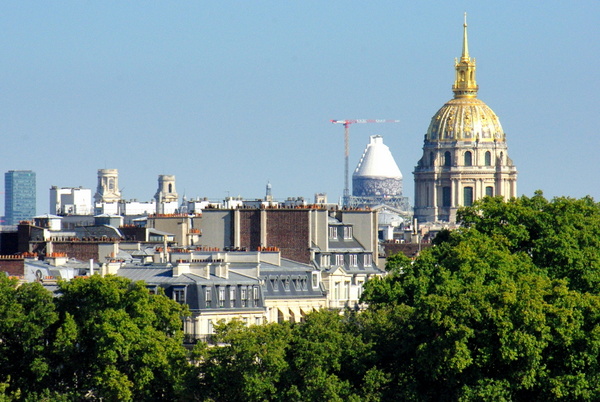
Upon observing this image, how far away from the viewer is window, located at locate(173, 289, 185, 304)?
320 ft

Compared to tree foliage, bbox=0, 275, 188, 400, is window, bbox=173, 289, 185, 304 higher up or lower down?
higher up

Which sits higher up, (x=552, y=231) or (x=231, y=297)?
(x=552, y=231)

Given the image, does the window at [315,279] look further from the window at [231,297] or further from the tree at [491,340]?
the tree at [491,340]

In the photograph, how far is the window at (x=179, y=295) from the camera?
320 ft

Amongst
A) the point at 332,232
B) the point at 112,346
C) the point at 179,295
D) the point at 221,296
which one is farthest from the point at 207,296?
the point at 332,232

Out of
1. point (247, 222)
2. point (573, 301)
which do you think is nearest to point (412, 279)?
point (573, 301)

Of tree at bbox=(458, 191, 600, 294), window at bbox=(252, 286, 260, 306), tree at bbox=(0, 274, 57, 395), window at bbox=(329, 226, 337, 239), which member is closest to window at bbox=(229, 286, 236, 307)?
window at bbox=(252, 286, 260, 306)

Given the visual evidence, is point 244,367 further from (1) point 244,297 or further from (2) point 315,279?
(2) point 315,279

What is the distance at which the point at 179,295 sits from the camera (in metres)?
97.8

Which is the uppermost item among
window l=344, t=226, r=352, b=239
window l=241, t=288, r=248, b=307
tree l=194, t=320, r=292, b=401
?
window l=344, t=226, r=352, b=239

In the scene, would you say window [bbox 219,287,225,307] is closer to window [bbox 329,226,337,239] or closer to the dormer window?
the dormer window

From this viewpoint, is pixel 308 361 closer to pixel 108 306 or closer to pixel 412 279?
pixel 108 306

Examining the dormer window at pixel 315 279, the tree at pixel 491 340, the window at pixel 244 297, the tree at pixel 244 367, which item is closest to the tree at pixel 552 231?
the tree at pixel 491 340

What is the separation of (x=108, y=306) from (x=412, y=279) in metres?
14.2
